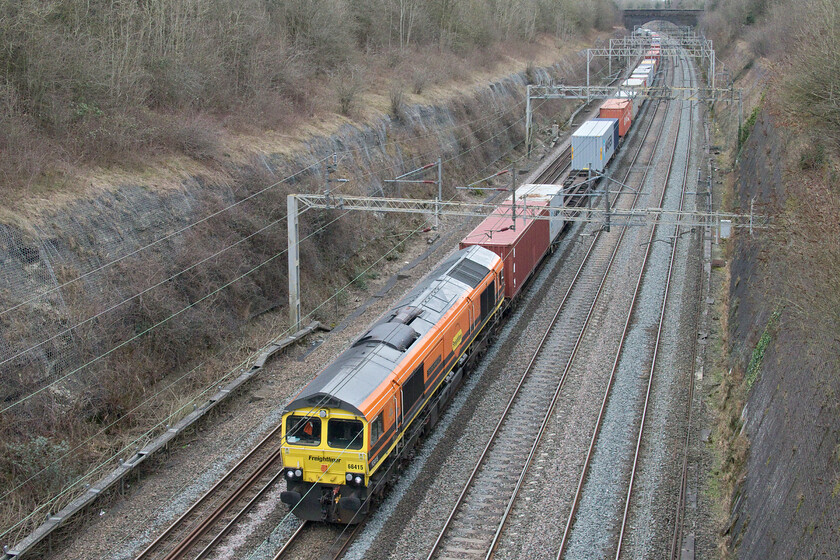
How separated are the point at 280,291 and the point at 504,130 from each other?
95.4ft

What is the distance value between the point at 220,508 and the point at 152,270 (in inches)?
335

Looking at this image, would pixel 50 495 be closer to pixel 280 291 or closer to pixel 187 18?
pixel 280 291

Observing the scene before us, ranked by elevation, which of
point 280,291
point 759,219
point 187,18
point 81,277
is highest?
point 187,18

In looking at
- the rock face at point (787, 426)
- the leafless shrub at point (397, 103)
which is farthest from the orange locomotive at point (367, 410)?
the leafless shrub at point (397, 103)

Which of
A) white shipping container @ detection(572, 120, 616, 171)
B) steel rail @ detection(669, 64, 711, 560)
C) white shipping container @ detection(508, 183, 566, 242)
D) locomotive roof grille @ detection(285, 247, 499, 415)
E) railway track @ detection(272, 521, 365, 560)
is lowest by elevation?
railway track @ detection(272, 521, 365, 560)

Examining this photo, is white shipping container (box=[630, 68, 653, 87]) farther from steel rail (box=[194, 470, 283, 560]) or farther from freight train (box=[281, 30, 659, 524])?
steel rail (box=[194, 470, 283, 560])

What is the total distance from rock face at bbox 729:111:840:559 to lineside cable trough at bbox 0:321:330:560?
1214 centimetres

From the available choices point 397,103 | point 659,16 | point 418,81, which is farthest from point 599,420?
point 659,16

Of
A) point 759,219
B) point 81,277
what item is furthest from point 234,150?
point 759,219

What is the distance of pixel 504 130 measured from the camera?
167 feet

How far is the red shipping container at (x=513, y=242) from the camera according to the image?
23.9 meters

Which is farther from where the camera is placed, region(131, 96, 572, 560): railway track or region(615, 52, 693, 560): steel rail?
region(615, 52, 693, 560): steel rail

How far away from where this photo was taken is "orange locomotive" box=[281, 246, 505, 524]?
46.2 feet

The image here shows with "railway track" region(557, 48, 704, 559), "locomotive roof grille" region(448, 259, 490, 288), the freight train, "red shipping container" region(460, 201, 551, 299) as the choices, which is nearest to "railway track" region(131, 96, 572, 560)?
the freight train
